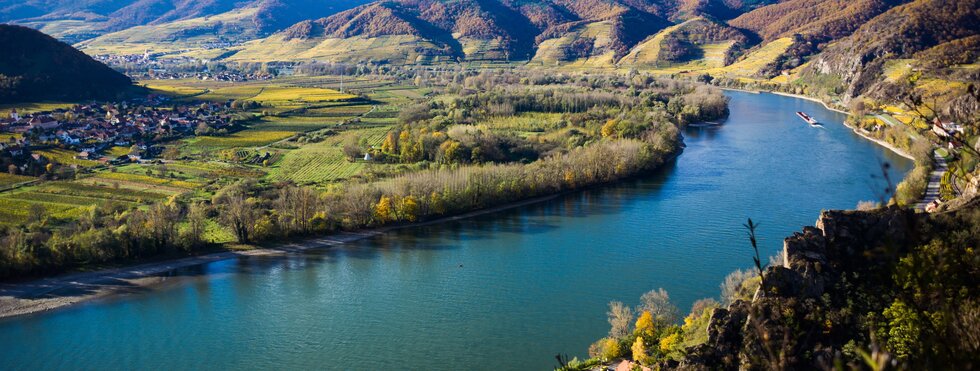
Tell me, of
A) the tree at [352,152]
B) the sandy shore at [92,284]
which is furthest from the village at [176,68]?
the sandy shore at [92,284]

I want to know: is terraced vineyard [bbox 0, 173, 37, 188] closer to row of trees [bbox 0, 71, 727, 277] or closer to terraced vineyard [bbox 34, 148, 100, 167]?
terraced vineyard [bbox 34, 148, 100, 167]

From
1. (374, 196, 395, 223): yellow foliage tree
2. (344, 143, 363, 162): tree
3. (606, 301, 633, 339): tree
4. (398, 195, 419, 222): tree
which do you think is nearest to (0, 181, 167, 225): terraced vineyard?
(374, 196, 395, 223): yellow foliage tree

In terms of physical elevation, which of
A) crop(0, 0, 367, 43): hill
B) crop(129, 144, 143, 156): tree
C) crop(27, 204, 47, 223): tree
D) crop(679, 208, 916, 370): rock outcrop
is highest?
crop(0, 0, 367, 43): hill

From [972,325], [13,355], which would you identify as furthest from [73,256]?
[972,325]

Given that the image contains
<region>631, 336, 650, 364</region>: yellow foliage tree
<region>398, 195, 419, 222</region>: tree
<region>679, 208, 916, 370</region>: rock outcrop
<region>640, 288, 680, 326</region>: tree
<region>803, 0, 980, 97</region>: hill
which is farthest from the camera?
<region>803, 0, 980, 97</region>: hill

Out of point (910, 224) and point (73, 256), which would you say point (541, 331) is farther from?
point (73, 256)

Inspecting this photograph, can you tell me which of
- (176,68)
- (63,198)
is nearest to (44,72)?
(63,198)

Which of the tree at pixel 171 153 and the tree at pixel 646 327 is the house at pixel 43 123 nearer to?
the tree at pixel 171 153
